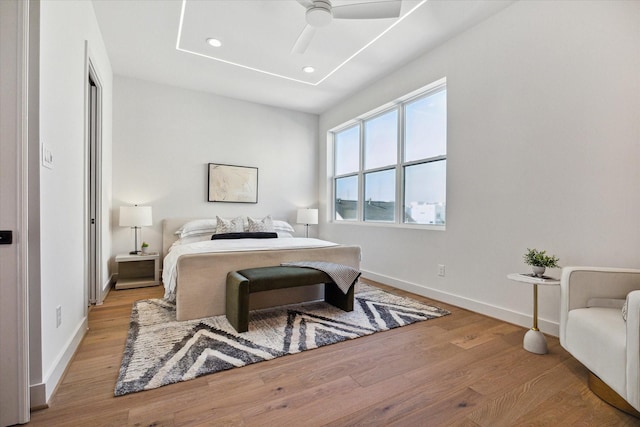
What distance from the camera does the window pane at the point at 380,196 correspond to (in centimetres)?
408

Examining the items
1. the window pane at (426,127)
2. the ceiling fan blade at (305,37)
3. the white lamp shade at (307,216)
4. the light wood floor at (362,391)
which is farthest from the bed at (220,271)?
the ceiling fan blade at (305,37)

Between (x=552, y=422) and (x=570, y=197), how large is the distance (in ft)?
5.39

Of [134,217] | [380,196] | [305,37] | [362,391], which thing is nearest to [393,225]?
[380,196]

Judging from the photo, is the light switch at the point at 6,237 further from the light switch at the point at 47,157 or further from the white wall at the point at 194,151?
the white wall at the point at 194,151

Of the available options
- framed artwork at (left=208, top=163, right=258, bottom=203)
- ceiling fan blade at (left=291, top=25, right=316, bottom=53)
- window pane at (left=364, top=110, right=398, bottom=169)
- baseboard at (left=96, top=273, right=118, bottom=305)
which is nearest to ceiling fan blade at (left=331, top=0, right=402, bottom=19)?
ceiling fan blade at (left=291, top=25, right=316, bottom=53)

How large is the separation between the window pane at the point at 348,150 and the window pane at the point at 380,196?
0.47 metres

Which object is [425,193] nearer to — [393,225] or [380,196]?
[393,225]

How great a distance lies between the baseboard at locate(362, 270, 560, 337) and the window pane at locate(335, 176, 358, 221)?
4.19 ft

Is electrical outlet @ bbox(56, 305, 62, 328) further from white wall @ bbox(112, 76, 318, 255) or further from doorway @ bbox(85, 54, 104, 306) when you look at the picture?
white wall @ bbox(112, 76, 318, 255)

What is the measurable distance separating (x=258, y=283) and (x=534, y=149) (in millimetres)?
2565

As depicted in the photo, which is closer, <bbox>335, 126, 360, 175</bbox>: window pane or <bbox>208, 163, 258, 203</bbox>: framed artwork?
<bbox>208, 163, 258, 203</bbox>: framed artwork

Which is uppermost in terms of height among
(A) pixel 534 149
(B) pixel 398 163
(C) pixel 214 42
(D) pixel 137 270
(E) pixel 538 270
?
(C) pixel 214 42

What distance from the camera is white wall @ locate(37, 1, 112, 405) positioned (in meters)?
1.52

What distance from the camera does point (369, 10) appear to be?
7.55 ft
